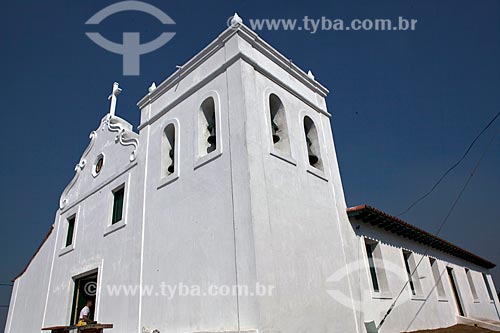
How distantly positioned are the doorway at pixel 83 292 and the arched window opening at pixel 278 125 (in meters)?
6.85

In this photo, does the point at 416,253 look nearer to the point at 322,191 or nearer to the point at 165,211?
the point at 322,191

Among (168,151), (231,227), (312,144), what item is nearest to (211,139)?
(168,151)

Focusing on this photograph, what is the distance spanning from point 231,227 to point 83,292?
22.9 ft

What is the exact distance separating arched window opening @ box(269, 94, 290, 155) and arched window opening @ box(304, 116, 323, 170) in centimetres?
122

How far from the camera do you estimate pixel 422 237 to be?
1320 cm

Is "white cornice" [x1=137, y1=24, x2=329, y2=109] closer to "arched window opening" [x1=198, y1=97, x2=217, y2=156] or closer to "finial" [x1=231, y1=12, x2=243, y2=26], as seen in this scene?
"finial" [x1=231, y1=12, x2=243, y2=26]

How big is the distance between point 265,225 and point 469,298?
Answer: 15.0m

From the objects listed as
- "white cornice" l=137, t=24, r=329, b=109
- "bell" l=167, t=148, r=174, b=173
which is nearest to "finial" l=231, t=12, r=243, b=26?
"white cornice" l=137, t=24, r=329, b=109

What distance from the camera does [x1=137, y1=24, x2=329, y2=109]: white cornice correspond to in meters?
8.46

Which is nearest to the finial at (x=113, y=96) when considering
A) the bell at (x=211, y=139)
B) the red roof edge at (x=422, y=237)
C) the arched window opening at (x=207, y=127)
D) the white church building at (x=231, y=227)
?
the white church building at (x=231, y=227)

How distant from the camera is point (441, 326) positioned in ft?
41.0

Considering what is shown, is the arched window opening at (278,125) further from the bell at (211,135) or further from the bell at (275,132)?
the bell at (211,135)

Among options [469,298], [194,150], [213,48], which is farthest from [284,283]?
[469,298]

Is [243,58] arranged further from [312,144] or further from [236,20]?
[312,144]
